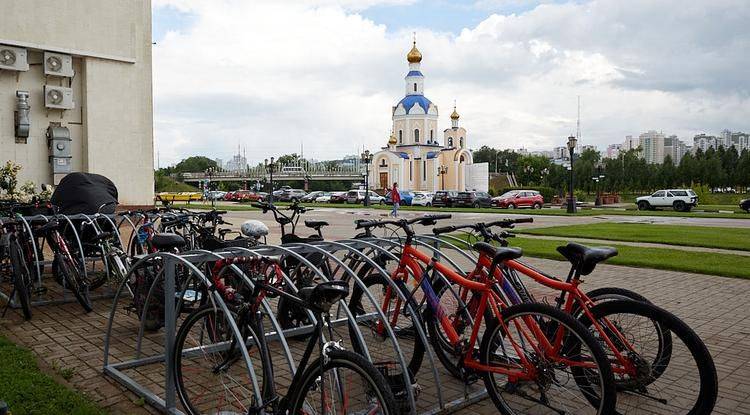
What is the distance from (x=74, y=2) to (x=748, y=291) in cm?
1419

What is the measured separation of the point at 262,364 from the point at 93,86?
41.1 ft

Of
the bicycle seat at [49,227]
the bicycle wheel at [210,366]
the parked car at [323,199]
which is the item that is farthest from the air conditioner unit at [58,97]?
the parked car at [323,199]

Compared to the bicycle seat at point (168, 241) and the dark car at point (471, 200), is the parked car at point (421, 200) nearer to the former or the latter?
the dark car at point (471, 200)

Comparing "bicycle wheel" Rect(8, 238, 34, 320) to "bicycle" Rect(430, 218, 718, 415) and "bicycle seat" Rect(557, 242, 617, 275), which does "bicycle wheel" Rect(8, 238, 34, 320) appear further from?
"bicycle seat" Rect(557, 242, 617, 275)

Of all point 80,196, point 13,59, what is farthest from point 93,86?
point 80,196

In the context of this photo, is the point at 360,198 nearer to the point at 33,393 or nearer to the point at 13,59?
the point at 13,59

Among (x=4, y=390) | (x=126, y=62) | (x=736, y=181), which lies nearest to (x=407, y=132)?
(x=736, y=181)

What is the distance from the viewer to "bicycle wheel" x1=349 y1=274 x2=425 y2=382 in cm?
446

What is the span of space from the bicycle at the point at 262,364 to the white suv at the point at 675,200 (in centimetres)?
3909

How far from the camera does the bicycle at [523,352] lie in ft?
11.6

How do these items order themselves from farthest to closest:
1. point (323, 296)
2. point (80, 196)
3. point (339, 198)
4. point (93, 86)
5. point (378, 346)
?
point (339, 198) < point (93, 86) < point (80, 196) < point (378, 346) < point (323, 296)

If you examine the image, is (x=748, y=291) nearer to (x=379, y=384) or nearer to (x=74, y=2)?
(x=379, y=384)

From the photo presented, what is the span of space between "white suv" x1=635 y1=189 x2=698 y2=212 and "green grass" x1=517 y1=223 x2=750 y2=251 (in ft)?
68.9

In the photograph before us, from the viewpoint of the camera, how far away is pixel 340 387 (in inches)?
125
